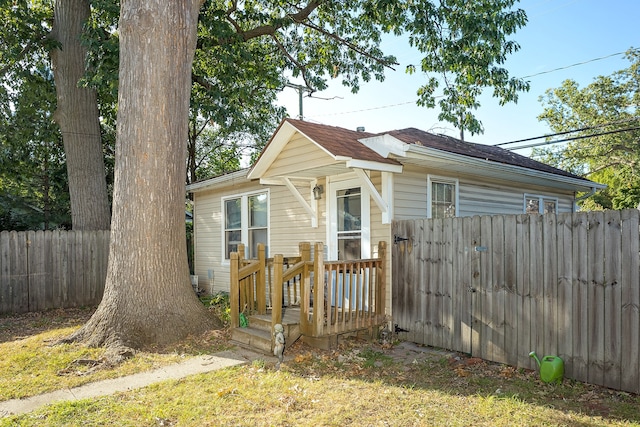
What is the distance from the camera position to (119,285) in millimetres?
5918

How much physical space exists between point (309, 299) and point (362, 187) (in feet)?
6.68

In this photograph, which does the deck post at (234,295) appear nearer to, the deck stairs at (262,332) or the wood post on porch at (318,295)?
the deck stairs at (262,332)

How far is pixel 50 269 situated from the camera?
30.0 ft

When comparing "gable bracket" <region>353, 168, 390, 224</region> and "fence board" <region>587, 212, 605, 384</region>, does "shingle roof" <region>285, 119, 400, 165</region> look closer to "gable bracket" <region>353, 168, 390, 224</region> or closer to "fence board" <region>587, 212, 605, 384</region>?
"gable bracket" <region>353, 168, 390, 224</region>

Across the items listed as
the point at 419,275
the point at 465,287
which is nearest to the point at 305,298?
the point at 419,275

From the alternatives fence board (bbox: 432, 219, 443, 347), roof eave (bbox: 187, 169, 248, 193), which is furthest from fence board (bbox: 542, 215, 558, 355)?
roof eave (bbox: 187, 169, 248, 193)

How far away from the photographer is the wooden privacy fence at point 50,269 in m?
8.65

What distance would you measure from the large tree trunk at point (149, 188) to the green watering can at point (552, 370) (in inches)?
172

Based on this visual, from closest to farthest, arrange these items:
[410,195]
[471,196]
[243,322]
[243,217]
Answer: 1. [243,322]
2. [410,195]
3. [471,196]
4. [243,217]

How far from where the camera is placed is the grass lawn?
136 inches

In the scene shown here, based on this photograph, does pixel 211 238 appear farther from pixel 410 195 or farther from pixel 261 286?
pixel 410 195

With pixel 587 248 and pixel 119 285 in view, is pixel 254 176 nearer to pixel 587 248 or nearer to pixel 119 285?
pixel 119 285

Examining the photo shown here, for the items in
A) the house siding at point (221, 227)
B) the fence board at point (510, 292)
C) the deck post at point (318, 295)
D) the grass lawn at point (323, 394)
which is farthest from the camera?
the house siding at point (221, 227)

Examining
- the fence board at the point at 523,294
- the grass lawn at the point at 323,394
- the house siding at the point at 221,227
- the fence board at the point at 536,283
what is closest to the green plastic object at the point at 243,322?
the grass lawn at the point at 323,394
